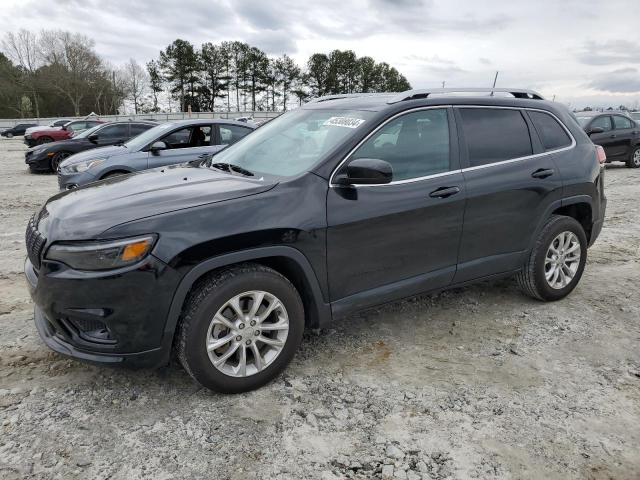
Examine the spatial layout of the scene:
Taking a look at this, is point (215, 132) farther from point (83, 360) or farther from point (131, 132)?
point (83, 360)

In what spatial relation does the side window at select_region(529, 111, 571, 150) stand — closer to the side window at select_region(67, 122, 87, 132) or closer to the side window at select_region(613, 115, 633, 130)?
the side window at select_region(613, 115, 633, 130)

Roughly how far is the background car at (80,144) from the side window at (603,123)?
11.3 m

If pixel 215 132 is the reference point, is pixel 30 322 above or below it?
below

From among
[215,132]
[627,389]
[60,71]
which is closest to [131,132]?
[215,132]

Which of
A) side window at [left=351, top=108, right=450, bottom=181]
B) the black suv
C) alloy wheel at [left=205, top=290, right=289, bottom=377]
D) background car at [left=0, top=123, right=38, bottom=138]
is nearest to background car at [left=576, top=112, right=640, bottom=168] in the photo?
the black suv

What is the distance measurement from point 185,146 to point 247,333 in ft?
19.9

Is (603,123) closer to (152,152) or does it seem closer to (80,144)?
(152,152)

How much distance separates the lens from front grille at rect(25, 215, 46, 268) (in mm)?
2771

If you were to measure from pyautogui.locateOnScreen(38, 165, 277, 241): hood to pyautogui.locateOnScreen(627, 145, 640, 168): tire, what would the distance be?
14.2 metres

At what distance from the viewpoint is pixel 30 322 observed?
385 cm

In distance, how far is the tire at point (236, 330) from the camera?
8.87 feet

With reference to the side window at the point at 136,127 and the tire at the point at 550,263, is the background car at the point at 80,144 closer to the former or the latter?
the side window at the point at 136,127

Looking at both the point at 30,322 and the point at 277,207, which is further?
the point at 30,322

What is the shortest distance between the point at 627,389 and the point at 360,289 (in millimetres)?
1756
